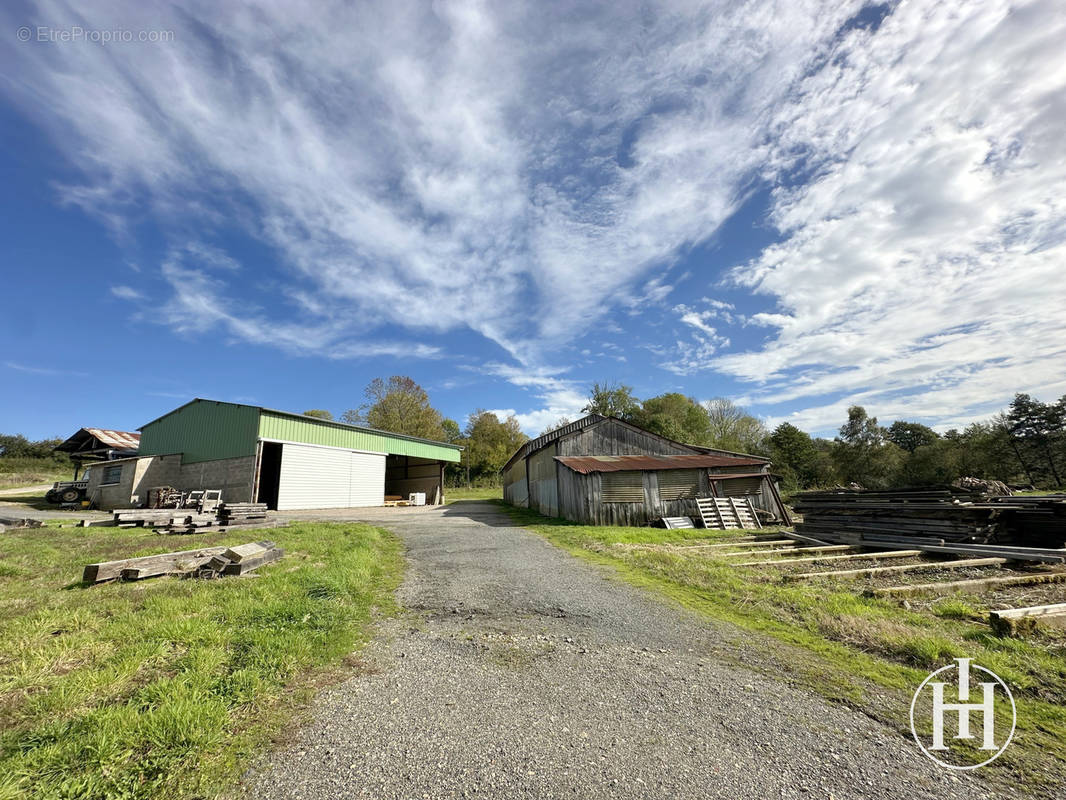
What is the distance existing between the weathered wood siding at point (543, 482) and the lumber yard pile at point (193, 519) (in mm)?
12589

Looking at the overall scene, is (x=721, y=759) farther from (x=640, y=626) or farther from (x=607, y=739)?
(x=640, y=626)

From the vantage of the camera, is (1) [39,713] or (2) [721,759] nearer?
(2) [721,759]

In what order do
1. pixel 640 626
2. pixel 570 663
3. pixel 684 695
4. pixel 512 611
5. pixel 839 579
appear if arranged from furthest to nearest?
pixel 839 579 < pixel 512 611 < pixel 640 626 < pixel 570 663 < pixel 684 695

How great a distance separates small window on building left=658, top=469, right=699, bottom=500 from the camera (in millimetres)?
19578

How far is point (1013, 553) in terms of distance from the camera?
9.18 meters

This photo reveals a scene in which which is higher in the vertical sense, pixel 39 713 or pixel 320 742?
pixel 39 713

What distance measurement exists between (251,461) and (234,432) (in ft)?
8.46

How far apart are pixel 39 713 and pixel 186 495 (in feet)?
78.2

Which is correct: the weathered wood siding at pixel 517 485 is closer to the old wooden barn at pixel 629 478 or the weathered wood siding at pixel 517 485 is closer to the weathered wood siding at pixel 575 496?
the old wooden barn at pixel 629 478

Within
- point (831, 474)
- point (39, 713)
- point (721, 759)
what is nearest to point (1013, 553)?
point (721, 759)

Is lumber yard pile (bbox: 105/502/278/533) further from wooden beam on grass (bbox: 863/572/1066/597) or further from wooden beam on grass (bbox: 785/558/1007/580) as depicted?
wooden beam on grass (bbox: 863/572/1066/597)

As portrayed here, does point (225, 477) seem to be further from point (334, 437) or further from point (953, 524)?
point (953, 524)

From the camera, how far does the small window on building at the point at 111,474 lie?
2444cm

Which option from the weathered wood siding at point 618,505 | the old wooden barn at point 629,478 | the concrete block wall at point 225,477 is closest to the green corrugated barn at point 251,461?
the concrete block wall at point 225,477
